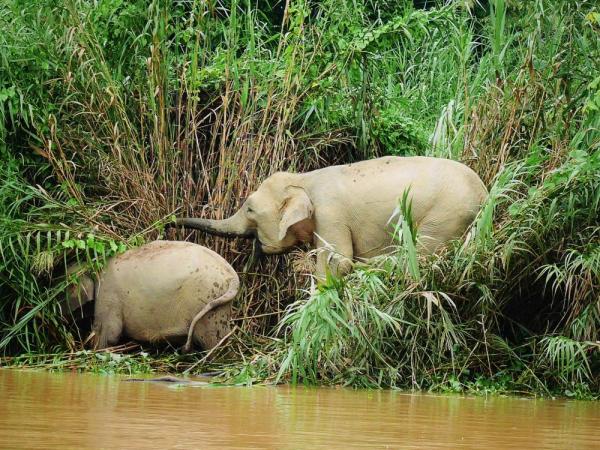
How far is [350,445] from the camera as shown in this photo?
13.1ft

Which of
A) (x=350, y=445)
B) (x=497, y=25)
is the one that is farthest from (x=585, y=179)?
(x=350, y=445)

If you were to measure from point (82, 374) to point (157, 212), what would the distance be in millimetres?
1901

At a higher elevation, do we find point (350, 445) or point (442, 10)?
point (442, 10)

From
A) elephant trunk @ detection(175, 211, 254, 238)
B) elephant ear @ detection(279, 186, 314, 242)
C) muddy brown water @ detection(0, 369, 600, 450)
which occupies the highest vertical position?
elephant ear @ detection(279, 186, 314, 242)

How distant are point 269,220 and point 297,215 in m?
0.30

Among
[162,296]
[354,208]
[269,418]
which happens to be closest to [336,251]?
[354,208]

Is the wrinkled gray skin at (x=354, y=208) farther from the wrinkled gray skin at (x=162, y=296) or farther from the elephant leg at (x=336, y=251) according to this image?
the wrinkled gray skin at (x=162, y=296)

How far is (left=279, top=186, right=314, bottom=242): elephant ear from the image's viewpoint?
28.4 feet

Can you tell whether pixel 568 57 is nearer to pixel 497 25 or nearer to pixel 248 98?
pixel 497 25

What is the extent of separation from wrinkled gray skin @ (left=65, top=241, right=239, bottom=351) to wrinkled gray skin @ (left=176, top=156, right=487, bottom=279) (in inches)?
19.3

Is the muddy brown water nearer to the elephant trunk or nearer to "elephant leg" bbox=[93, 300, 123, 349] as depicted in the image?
"elephant leg" bbox=[93, 300, 123, 349]

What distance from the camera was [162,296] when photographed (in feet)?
27.8

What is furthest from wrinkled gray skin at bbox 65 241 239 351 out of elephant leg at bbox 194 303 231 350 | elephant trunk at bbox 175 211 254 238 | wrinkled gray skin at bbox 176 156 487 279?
wrinkled gray skin at bbox 176 156 487 279

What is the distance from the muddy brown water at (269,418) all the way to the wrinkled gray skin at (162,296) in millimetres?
1567
